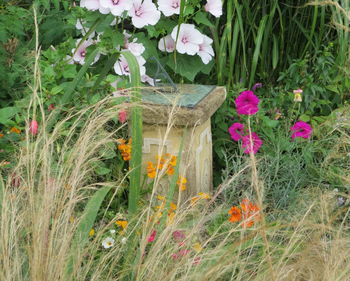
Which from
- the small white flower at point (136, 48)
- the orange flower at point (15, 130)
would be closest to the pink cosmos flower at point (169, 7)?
the small white flower at point (136, 48)

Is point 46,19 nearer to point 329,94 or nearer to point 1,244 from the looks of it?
point 329,94

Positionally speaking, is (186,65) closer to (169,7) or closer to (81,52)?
(169,7)

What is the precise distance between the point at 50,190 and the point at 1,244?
0.54 feet

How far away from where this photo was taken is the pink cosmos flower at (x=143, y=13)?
2508 millimetres

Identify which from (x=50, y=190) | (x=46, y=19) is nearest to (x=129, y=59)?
(x=50, y=190)

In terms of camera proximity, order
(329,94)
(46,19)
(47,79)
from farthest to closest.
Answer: (329,94)
(46,19)
(47,79)

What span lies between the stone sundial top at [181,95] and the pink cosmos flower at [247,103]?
0.42ft

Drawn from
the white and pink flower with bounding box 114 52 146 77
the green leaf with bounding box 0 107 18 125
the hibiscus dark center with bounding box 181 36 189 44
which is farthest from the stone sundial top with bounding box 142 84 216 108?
the green leaf with bounding box 0 107 18 125

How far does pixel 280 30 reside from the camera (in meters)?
3.43

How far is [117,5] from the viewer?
7.85 feet

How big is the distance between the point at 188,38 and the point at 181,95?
536mm

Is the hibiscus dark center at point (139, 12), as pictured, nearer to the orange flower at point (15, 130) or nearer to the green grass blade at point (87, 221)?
the orange flower at point (15, 130)

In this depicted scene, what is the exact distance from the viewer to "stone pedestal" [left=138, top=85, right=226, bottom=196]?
220 centimetres

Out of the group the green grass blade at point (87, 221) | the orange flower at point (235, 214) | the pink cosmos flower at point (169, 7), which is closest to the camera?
the green grass blade at point (87, 221)
